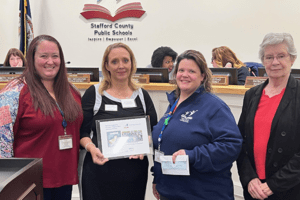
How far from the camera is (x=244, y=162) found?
1706mm

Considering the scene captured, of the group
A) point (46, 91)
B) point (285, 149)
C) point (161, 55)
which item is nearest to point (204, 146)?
point (285, 149)

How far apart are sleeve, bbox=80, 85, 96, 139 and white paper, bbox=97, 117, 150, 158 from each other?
164mm

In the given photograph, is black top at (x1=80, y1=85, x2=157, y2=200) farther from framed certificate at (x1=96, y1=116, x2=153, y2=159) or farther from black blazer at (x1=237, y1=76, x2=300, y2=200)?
black blazer at (x1=237, y1=76, x2=300, y2=200)

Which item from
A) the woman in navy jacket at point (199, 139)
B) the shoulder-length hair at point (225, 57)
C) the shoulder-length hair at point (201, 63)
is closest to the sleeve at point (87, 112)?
the woman in navy jacket at point (199, 139)

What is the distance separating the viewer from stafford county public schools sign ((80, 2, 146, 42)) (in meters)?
7.03

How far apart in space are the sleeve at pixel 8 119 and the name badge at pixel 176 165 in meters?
Result: 0.90

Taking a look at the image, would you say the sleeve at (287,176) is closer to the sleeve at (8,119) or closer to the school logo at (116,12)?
the sleeve at (8,119)

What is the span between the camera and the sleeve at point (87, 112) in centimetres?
198

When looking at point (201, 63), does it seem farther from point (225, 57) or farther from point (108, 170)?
point (225, 57)

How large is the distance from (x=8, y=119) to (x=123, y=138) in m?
0.71

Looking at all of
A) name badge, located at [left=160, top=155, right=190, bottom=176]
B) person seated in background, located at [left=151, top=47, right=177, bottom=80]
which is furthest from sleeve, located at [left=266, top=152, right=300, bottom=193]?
person seated in background, located at [left=151, top=47, right=177, bottom=80]

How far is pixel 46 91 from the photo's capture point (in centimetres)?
179

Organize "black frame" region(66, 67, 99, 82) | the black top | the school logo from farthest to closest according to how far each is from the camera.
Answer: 1. the school logo
2. "black frame" region(66, 67, 99, 82)
3. the black top

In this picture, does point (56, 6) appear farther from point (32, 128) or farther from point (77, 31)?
point (32, 128)
